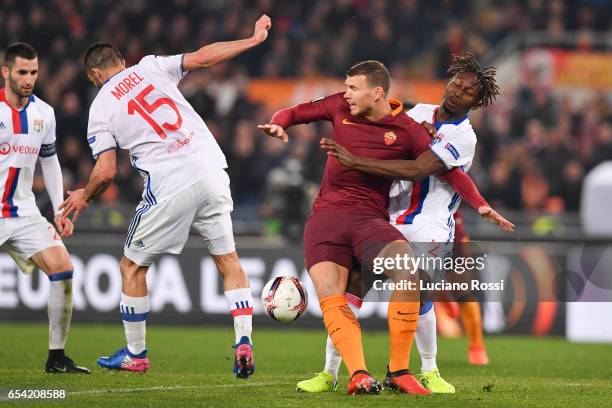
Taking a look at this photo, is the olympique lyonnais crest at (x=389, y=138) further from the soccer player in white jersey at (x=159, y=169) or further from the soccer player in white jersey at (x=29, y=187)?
the soccer player in white jersey at (x=29, y=187)

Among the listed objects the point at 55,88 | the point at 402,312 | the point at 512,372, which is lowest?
the point at 512,372

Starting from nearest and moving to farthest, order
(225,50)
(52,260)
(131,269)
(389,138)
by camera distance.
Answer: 1. (389,138)
2. (225,50)
3. (131,269)
4. (52,260)

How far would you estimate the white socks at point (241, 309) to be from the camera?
869 cm

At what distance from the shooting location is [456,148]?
315 inches

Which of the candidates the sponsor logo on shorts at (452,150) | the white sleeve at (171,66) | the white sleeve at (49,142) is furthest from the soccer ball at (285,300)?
the white sleeve at (49,142)

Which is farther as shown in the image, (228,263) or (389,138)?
(228,263)

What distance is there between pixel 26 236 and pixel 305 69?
37.5 ft

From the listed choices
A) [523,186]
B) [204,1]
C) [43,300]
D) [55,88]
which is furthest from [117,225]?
[204,1]

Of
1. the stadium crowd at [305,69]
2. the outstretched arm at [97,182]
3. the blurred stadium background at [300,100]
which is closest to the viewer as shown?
the outstretched arm at [97,182]

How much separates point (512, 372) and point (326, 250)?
3.07m

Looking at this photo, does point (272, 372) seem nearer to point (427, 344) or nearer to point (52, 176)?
point (427, 344)

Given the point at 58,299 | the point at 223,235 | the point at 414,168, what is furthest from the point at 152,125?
the point at 414,168

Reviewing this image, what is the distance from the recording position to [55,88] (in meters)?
18.8

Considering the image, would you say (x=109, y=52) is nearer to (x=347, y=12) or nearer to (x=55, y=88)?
(x=55, y=88)
